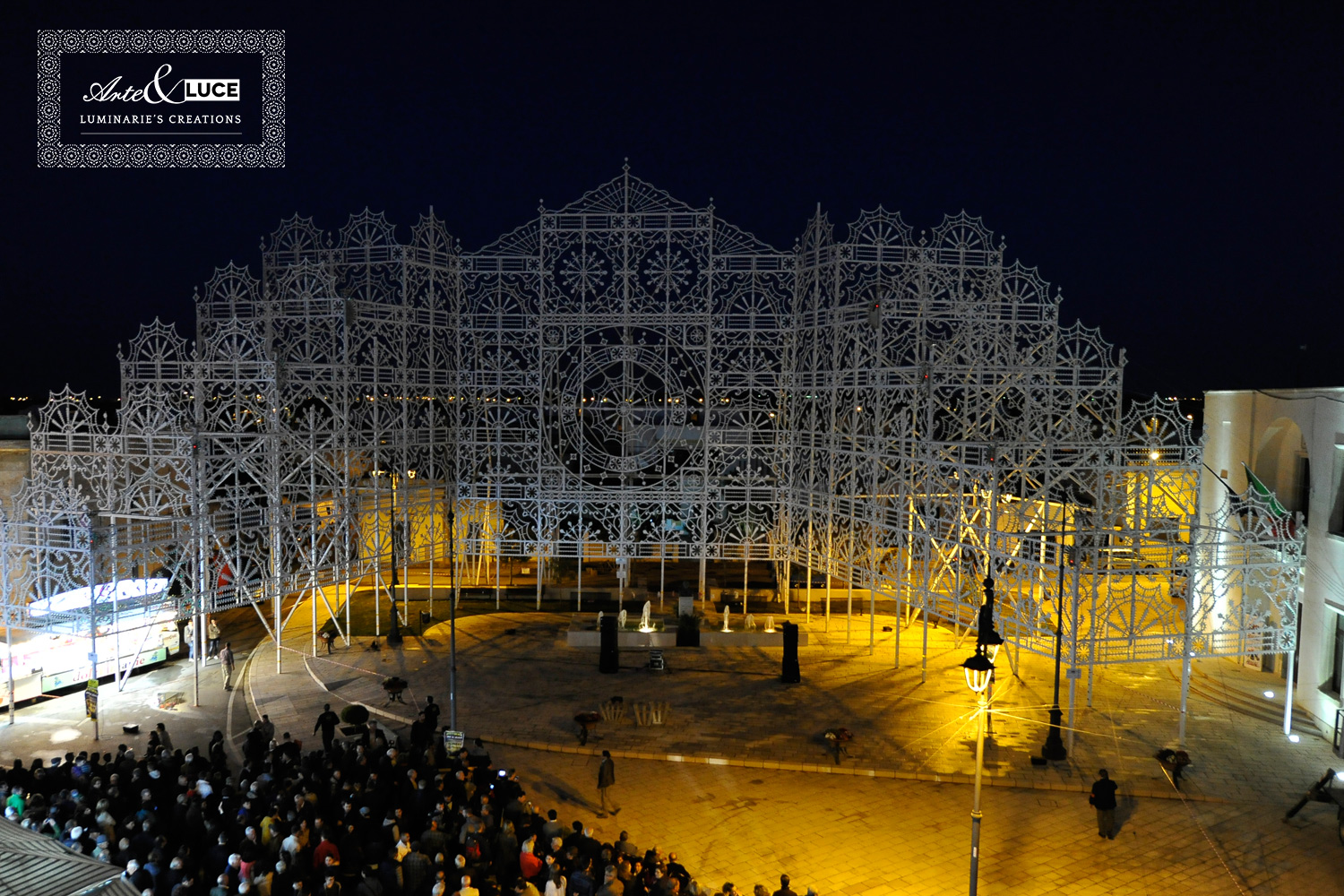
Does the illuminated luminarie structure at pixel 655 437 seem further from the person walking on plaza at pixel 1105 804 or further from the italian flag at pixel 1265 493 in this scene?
the person walking on plaza at pixel 1105 804

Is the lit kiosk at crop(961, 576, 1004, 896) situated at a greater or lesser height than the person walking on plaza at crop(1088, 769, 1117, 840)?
greater

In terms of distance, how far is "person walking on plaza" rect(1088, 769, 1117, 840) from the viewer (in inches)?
497

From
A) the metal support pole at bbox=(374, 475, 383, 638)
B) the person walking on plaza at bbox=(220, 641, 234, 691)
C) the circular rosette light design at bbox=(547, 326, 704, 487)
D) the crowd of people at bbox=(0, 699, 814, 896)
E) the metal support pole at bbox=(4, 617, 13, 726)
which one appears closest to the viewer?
the crowd of people at bbox=(0, 699, 814, 896)

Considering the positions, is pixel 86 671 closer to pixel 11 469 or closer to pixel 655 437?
pixel 11 469

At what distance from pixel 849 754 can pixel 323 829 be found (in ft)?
30.9

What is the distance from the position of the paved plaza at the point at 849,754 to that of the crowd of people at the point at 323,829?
6.74 feet

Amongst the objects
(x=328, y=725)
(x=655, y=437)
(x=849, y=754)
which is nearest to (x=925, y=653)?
(x=849, y=754)

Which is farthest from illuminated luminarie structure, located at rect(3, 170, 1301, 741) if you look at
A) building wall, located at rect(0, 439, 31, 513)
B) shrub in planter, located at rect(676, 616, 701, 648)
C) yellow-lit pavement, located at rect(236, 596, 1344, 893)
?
shrub in planter, located at rect(676, 616, 701, 648)

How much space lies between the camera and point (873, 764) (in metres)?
15.4

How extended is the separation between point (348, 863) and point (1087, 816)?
35.6ft

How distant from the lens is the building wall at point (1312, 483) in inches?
683

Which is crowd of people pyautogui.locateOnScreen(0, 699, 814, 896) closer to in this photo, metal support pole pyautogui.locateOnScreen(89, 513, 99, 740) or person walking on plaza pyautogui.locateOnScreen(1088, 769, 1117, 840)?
metal support pole pyautogui.locateOnScreen(89, 513, 99, 740)

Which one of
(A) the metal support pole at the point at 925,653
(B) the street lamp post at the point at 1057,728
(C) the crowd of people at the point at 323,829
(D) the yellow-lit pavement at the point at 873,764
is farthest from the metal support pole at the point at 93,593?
(B) the street lamp post at the point at 1057,728

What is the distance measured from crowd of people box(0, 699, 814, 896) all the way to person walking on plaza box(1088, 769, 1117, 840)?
215 inches
